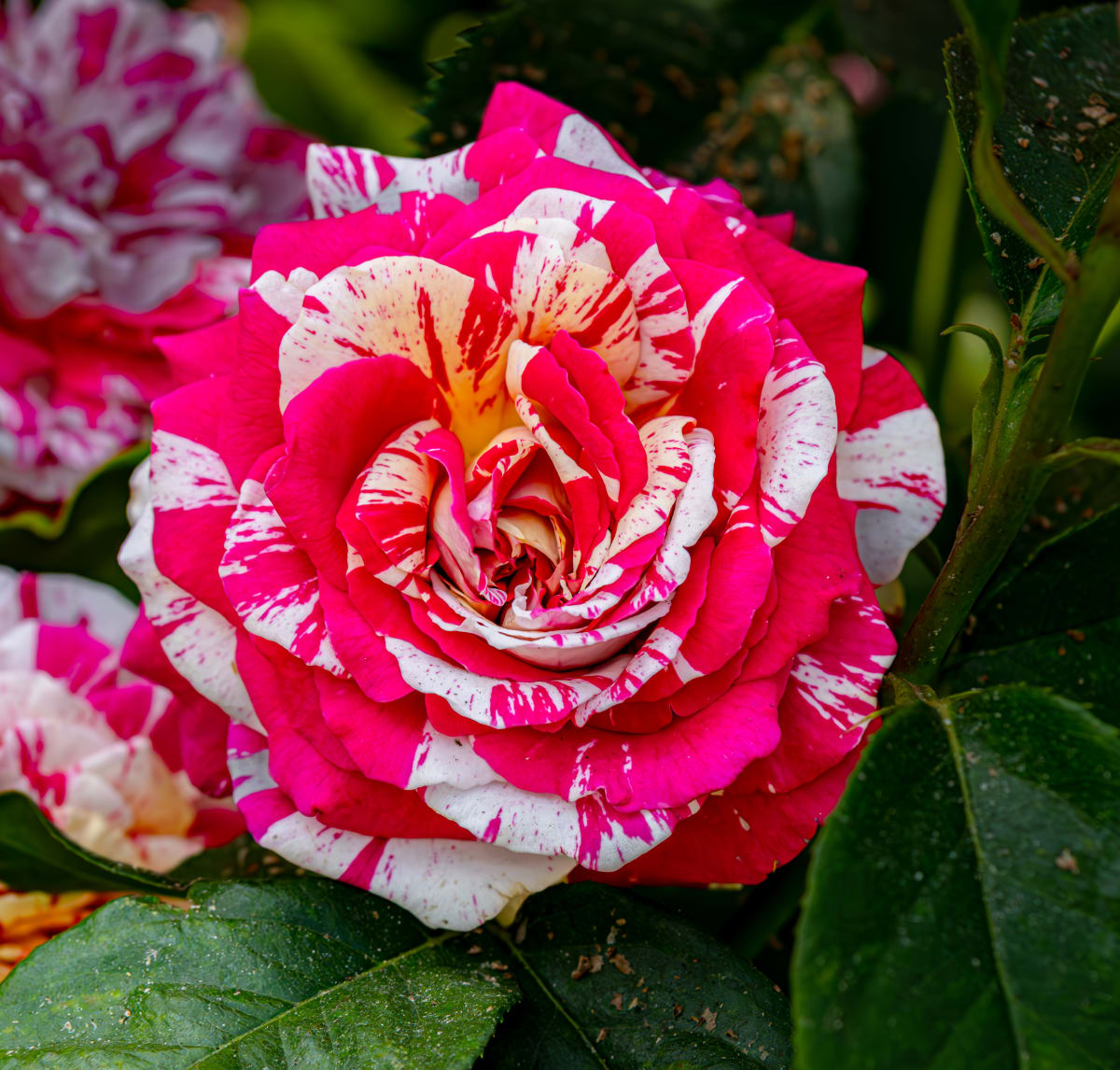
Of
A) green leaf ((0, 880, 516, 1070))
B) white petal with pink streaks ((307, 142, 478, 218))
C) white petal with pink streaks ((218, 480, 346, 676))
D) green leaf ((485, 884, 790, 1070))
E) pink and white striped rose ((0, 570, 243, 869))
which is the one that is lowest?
pink and white striped rose ((0, 570, 243, 869))

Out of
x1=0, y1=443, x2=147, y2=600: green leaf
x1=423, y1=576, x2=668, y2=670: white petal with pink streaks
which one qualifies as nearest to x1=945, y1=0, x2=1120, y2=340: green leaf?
x1=423, y1=576, x2=668, y2=670: white petal with pink streaks

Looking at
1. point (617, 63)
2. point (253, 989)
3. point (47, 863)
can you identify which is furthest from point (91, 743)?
point (617, 63)

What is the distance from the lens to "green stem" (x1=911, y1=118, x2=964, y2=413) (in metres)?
0.65

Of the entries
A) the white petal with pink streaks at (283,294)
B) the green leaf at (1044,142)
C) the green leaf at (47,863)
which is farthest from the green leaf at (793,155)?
the green leaf at (47,863)

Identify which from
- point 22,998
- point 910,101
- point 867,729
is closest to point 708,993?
point 867,729

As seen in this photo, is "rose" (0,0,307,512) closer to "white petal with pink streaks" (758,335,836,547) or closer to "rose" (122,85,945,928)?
"rose" (122,85,945,928)

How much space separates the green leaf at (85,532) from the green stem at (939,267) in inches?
17.6

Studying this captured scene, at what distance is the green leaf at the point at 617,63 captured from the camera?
493 millimetres

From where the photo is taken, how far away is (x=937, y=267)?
67 centimetres

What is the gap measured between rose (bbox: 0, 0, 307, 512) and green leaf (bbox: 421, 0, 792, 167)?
0.63ft

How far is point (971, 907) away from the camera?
0.83 ft

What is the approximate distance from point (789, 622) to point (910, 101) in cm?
57

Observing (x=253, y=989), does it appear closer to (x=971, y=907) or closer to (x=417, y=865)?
(x=417, y=865)

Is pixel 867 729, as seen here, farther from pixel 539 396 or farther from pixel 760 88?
pixel 760 88
